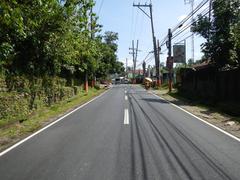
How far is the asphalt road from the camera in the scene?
784cm

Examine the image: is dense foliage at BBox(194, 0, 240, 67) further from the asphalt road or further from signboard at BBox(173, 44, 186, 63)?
signboard at BBox(173, 44, 186, 63)

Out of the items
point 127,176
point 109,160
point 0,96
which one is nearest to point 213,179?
point 127,176

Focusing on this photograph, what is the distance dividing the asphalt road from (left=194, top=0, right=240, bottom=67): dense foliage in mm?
14689

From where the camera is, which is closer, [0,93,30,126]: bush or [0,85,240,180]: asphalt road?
[0,85,240,180]: asphalt road

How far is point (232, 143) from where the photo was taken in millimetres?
11391

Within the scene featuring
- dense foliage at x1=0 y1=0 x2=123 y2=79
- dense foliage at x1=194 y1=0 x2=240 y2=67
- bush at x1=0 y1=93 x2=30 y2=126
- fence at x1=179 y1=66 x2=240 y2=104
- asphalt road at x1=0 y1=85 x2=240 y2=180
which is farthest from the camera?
dense foliage at x1=194 y1=0 x2=240 y2=67

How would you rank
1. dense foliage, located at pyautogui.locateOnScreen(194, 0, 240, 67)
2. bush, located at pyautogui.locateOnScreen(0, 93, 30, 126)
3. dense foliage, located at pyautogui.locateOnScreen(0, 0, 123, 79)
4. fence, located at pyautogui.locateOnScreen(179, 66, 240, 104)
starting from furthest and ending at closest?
1. dense foliage, located at pyautogui.locateOnScreen(194, 0, 240, 67)
2. fence, located at pyautogui.locateOnScreen(179, 66, 240, 104)
3. dense foliage, located at pyautogui.locateOnScreen(0, 0, 123, 79)
4. bush, located at pyautogui.locateOnScreen(0, 93, 30, 126)

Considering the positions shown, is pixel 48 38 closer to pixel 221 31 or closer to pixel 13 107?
pixel 13 107

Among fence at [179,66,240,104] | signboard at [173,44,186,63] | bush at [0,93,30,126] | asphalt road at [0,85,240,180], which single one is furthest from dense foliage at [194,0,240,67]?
signboard at [173,44,186,63]

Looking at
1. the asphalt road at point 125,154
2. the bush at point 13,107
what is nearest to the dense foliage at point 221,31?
the bush at point 13,107

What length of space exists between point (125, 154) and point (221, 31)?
71.6 feet

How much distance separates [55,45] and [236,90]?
10995 mm

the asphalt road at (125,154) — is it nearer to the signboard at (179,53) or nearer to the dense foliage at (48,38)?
the dense foliage at (48,38)

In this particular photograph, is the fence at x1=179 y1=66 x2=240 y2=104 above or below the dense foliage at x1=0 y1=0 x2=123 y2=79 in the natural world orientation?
Result: below
